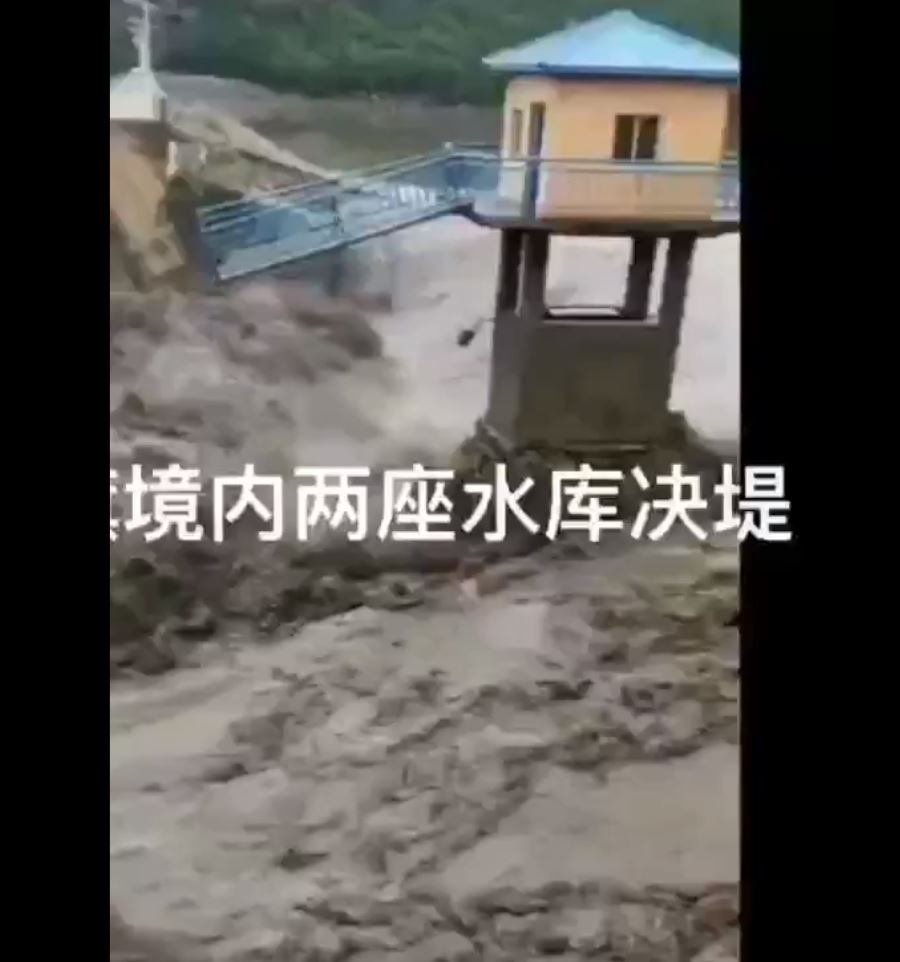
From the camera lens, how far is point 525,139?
0.53m

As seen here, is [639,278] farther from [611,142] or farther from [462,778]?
[462,778]

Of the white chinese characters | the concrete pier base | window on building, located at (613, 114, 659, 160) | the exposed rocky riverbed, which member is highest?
window on building, located at (613, 114, 659, 160)

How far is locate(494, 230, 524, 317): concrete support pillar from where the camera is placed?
0.53m

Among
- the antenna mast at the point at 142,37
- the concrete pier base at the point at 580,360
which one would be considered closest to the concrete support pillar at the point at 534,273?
the concrete pier base at the point at 580,360

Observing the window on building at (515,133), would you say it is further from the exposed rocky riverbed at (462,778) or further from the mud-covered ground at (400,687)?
the exposed rocky riverbed at (462,778)

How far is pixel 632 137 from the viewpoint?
534 mm

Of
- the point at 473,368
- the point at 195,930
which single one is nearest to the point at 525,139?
the point at 473,368

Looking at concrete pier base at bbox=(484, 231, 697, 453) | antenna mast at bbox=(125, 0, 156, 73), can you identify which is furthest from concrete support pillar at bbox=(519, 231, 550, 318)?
antenna mast at bbox=(125, 0, 156, 73)

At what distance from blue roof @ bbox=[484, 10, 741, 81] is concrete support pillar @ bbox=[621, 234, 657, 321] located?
2.4 inches
